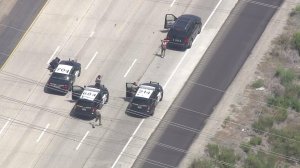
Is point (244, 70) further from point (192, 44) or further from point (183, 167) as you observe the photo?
point (183, 167)

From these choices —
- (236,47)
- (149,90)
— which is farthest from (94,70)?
(236,47)

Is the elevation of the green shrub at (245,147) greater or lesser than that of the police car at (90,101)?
greater

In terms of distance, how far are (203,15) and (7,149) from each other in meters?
23.4

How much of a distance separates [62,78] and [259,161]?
62.7 ft

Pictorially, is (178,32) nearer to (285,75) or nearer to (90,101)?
(285,75)

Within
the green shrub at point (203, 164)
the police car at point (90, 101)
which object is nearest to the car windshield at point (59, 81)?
the police car at point (90, 101)

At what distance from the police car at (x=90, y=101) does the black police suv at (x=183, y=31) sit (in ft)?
27.8

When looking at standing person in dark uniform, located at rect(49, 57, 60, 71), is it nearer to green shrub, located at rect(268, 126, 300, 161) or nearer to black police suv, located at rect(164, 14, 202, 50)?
black police suv, located at rect(164, 14, 202, 50)

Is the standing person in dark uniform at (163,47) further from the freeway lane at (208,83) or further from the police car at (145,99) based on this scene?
the police car at (145,99)

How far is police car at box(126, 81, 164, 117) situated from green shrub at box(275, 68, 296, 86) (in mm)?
10218

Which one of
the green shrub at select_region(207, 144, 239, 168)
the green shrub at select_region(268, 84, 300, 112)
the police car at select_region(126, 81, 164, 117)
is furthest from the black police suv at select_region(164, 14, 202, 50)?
the green shrub at select_region(207, 144, 239, 168)

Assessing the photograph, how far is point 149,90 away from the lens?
232 feet

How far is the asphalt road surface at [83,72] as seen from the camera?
6919cm

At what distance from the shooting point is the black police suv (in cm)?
7619
